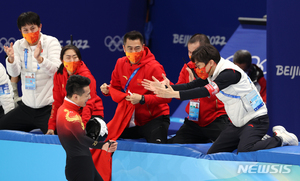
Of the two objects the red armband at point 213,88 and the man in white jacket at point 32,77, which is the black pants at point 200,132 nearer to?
the red armband at point 213,88

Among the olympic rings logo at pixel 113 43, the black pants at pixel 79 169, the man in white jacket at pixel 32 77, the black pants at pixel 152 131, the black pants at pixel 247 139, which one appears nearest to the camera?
the black pants at pixel 79 169

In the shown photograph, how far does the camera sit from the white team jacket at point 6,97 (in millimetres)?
5000

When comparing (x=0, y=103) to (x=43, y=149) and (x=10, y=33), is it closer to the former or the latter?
(x=43, y=149)

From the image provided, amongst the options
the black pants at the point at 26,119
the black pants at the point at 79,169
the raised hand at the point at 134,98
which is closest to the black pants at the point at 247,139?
the raised hand at the point at 134,98

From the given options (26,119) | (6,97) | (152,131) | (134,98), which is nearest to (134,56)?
(134,98)

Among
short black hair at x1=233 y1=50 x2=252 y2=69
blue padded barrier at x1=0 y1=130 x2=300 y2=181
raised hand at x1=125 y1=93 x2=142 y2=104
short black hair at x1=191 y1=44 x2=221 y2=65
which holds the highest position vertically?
short black hair at x1=191 y1=44 x2=221 y2=65

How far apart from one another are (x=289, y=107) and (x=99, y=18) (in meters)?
3.75

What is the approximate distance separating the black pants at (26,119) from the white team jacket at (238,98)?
2212mm

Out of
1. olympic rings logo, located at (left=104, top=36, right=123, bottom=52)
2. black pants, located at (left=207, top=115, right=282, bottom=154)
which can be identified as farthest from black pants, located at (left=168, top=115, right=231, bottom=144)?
olympic rings logo, located at (left=104, top=36, right=123, bottom=52)

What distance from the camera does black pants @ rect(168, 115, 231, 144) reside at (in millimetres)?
4430

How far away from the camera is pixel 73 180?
10.5ft

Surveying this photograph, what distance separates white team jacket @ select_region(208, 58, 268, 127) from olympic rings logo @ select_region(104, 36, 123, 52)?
147 inches

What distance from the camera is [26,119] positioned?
16.1ft

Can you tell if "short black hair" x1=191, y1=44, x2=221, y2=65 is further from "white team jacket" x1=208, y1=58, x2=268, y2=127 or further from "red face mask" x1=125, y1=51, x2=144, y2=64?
"red face mask" x1=125, y1=51, x2=144, y2=64
